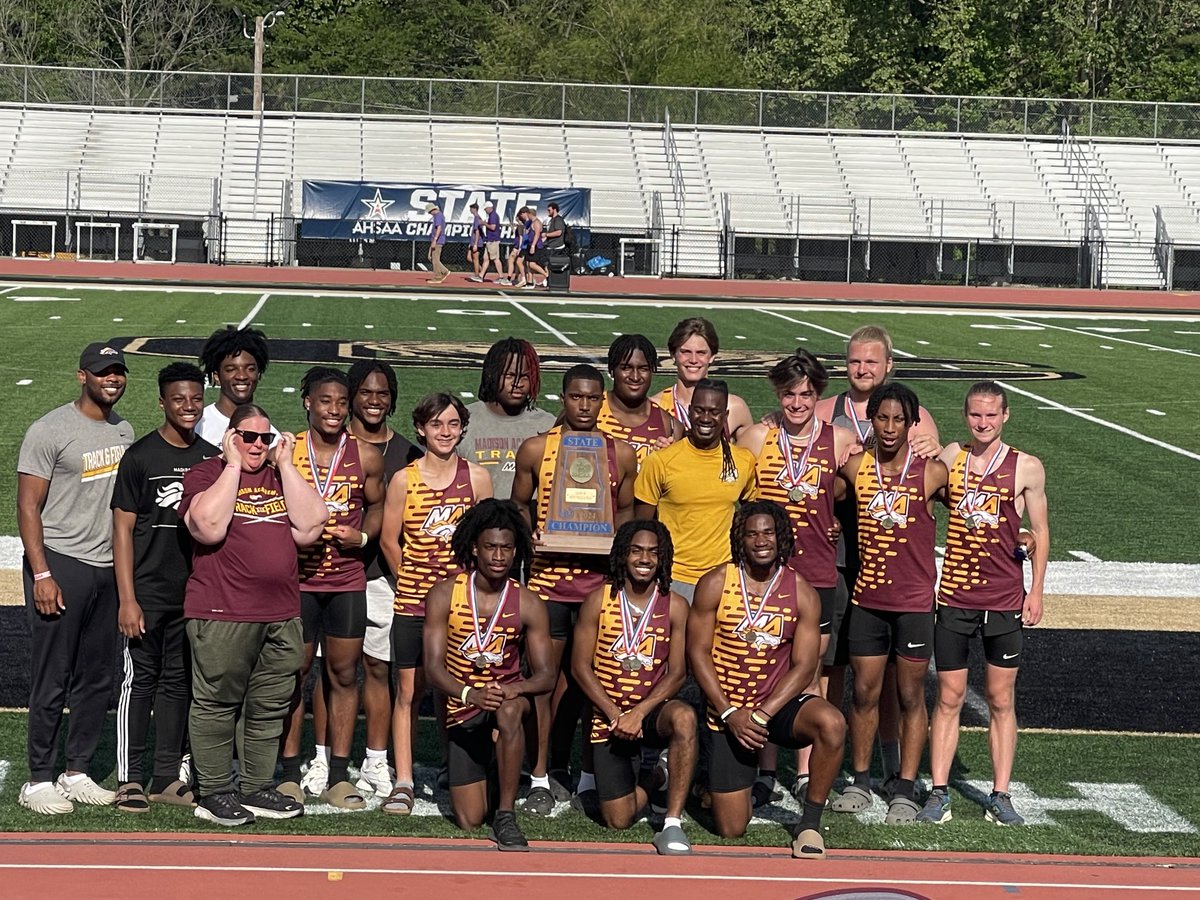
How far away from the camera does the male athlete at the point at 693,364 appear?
8.39 m

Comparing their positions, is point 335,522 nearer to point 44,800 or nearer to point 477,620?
point 477,620

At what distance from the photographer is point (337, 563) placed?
25.4ft

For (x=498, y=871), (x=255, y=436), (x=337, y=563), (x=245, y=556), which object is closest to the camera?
(x=498, y=871)

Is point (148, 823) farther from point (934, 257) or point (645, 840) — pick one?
point (934, 257)

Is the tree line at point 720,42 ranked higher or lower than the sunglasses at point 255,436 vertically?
higher

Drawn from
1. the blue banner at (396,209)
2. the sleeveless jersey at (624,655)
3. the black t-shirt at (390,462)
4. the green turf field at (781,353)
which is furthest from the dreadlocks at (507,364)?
the blue banner at (396,209)

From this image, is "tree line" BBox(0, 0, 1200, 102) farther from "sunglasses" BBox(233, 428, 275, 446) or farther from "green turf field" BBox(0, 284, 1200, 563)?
"sunglasses" BBox(233, 428, 275, 446)

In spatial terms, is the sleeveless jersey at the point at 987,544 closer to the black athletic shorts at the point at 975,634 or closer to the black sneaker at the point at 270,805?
the black athletic shorts at the point at 975,634

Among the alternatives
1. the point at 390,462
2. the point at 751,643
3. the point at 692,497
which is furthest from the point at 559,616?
the point at 390,462

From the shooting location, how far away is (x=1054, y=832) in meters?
7.52

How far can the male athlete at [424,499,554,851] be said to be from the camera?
7238 millimetres

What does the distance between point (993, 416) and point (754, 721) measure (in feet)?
5.55

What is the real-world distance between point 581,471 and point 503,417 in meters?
0.71

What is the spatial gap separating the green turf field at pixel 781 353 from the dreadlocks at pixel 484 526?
7.07m
